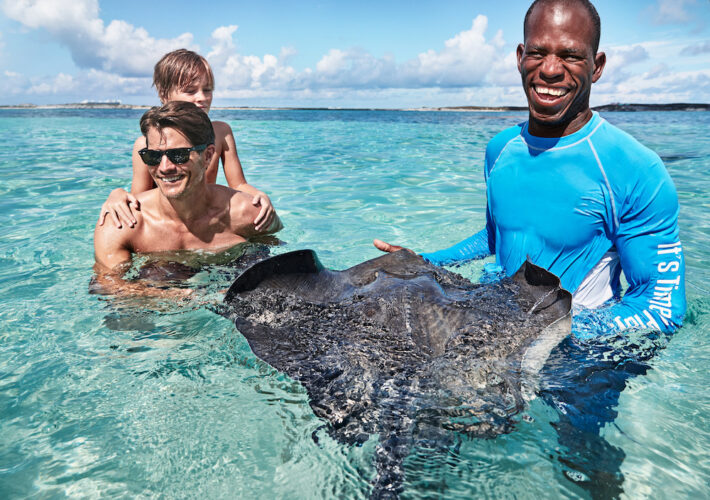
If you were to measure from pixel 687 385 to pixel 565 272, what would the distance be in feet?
3.11

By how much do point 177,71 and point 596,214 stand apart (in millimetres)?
4069

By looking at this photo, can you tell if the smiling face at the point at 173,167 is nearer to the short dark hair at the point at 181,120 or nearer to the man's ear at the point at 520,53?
the short dark hair at the point at 181,120

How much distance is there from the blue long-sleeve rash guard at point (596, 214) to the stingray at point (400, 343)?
0.49 meters

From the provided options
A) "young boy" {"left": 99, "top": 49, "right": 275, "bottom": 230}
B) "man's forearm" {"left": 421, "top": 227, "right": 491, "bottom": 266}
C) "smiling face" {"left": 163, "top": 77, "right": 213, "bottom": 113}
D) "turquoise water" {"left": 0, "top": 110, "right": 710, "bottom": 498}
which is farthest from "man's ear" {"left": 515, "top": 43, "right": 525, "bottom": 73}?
"smiling face" {"left": 163, "top": 77, "right": 213, "bottom": 113}

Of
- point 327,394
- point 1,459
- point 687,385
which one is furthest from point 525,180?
point 1,459

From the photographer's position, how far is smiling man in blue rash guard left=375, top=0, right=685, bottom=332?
8.17ft

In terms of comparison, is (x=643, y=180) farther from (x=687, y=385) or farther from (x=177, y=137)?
(x=177, y=137)

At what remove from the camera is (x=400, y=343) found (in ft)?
7.26

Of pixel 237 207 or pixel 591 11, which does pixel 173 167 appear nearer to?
pixel 237 207

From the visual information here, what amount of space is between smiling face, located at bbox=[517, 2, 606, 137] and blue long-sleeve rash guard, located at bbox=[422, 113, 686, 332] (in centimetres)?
13

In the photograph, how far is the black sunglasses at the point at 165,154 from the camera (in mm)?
3693

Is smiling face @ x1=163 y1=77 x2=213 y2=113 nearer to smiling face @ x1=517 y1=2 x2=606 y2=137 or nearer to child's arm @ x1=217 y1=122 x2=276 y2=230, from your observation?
child's arm @ x1=217 y1=122 x2=276 y2=230

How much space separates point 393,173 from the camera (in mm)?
11445

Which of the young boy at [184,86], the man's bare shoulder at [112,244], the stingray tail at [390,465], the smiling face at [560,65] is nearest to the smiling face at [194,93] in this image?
the young boy at [184,86]
